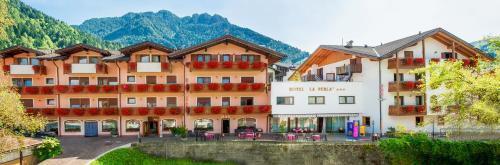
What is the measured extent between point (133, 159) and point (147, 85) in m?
9.33

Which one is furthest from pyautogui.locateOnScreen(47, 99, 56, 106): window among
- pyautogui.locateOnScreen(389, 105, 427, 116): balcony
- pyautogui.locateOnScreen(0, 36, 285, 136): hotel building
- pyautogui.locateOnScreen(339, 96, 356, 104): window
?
pyautogui.locateOnScreen(389, 105, 427, 116): balcony

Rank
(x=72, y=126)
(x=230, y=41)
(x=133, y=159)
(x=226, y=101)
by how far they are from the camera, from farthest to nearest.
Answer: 1. (x=226, y=101)
2. (x=72, y=126)
3. (x=230, y=41)
4. (x=133, y=159)

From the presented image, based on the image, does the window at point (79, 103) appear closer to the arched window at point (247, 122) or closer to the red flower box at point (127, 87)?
the red flower box at point (127, 87)

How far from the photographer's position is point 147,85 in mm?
35781

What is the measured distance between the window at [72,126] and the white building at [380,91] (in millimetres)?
19779

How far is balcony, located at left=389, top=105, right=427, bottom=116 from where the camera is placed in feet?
118

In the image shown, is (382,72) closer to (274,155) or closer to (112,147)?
(274,155)

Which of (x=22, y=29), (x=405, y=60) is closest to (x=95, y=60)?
(x=405, y=60)

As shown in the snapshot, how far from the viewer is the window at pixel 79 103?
3728cm

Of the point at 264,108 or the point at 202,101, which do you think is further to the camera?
the point at 202,101

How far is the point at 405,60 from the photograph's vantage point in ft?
119

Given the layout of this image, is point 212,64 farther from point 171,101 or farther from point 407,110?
point 407,110

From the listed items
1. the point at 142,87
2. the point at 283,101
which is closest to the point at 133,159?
the point at 142,87

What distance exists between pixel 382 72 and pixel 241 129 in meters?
15.3
